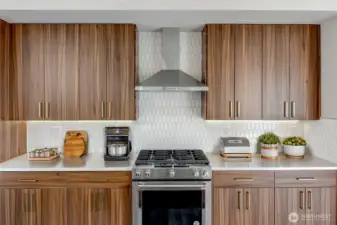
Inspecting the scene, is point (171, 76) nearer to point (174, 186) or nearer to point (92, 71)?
point (92, 71)

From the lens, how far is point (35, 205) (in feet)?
9.11

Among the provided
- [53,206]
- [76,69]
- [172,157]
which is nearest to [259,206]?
[172,157]

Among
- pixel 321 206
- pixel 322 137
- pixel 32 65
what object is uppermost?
pixel 32 65

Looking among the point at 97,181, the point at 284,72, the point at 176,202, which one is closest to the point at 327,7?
the point at 284,72

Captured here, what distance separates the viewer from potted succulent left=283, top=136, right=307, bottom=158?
3257mm

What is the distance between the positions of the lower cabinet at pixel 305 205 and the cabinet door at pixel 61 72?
7.20 ft

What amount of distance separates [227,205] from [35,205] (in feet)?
5.82

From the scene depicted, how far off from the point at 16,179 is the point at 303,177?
2648mm

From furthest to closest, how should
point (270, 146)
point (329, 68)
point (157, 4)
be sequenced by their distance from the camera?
point (270, 146)
point (329, 68)
point (157, 4)

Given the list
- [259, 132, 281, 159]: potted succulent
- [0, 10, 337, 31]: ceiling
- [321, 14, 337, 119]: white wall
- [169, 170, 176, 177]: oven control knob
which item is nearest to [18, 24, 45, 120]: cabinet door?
[0, 10, 337, 31]: ceiling

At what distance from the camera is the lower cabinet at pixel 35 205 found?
277cm

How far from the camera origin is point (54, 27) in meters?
3.11

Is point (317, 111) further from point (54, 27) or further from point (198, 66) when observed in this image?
→ point (54, 27)

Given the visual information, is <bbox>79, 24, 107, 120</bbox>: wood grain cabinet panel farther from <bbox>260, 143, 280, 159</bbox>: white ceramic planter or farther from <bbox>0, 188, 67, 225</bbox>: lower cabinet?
<bbox>260, 143, 280, 159</bbox>: white ceramic planter
